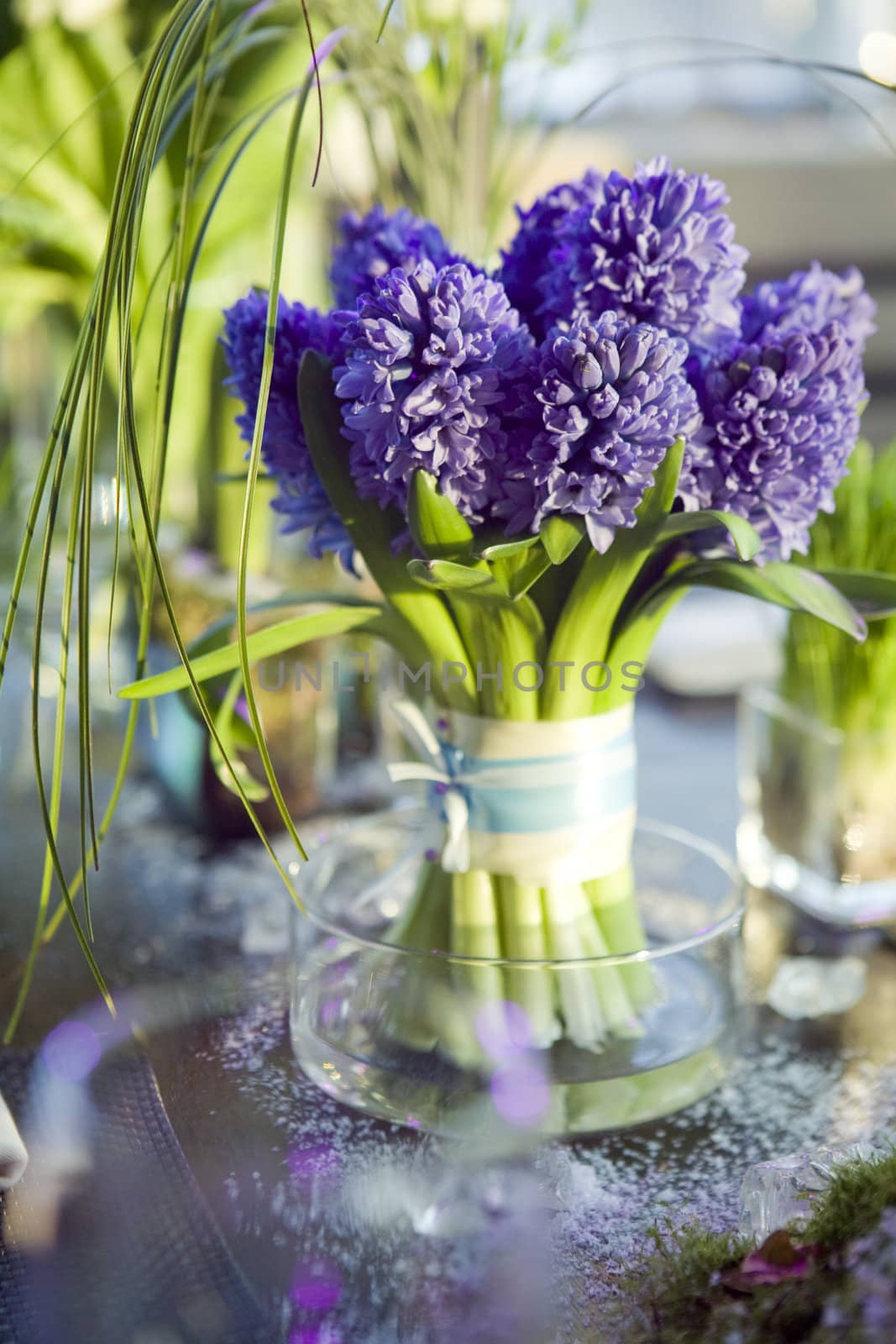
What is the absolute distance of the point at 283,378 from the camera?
365mm

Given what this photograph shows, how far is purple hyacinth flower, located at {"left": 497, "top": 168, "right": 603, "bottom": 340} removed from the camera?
38 centimetres

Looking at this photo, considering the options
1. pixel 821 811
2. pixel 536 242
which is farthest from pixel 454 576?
pixel 821 811

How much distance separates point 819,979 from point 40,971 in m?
0.31

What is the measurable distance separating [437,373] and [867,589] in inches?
6.2

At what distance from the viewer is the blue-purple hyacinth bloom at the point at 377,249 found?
0.38 meters

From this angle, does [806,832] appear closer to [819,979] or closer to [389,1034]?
[819,979]

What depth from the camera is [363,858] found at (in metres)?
0.51

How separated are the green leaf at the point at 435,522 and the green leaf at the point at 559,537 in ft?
0.08

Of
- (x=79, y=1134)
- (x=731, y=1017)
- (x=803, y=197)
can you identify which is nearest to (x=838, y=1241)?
(x=731, y=1017)

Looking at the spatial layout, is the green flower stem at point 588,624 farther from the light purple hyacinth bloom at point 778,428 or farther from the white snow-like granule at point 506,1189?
the white snow-like granule at point 506,1189

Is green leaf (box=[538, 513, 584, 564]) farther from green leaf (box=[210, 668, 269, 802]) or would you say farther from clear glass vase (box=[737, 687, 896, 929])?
clear glass vase (box=[737, 687, 896, 929])

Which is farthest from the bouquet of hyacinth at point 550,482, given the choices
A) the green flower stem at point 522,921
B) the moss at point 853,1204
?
the moss at point 853,1204

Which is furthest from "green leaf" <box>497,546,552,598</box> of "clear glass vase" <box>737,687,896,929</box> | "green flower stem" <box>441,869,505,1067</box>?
"clear glass vase" <box>737,687,896,929</box>

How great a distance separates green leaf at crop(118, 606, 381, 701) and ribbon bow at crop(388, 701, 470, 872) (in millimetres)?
36
